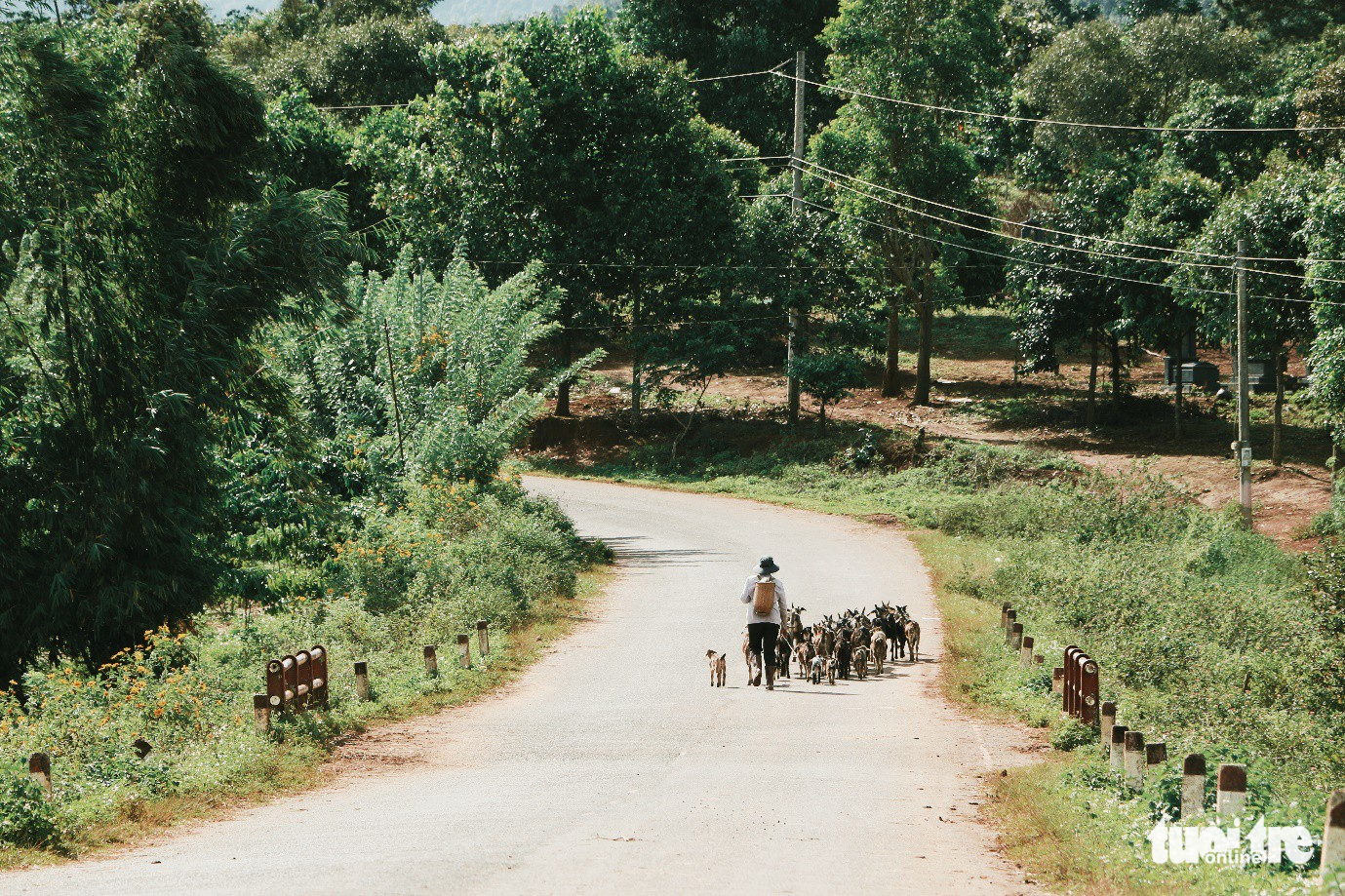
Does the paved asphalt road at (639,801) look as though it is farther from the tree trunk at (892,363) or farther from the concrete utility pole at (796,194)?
the tree trunk at (892,363)

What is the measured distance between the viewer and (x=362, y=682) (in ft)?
48.1

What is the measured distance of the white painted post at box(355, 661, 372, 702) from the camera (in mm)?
14570

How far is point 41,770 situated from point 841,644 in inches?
379

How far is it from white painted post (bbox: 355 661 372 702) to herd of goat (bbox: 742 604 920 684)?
4727 millimetres

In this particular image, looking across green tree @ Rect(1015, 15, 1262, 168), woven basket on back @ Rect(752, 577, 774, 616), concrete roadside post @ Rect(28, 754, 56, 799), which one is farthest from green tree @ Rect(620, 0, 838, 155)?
concrete roadside post @ Rect(28, 754, 56, 799)

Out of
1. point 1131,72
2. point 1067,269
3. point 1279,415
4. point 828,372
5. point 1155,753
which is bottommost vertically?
point 1155,753

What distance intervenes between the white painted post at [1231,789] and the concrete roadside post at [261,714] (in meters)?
8.89

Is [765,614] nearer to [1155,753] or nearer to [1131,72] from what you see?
[1155,753]

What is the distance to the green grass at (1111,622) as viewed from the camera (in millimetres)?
9039

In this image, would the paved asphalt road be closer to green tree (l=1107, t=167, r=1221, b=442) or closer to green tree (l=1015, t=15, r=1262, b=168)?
green tree (l=1107, t=167, r=1221, b=442)

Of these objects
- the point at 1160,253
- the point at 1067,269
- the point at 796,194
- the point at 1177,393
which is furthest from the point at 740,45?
the point at 1177,393

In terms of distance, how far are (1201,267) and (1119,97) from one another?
18891 mm

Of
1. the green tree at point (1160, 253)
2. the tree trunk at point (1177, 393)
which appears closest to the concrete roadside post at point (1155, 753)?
the tree trunk at point (1177, 393)

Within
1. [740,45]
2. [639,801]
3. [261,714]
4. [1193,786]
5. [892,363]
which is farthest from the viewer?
[740,45]
